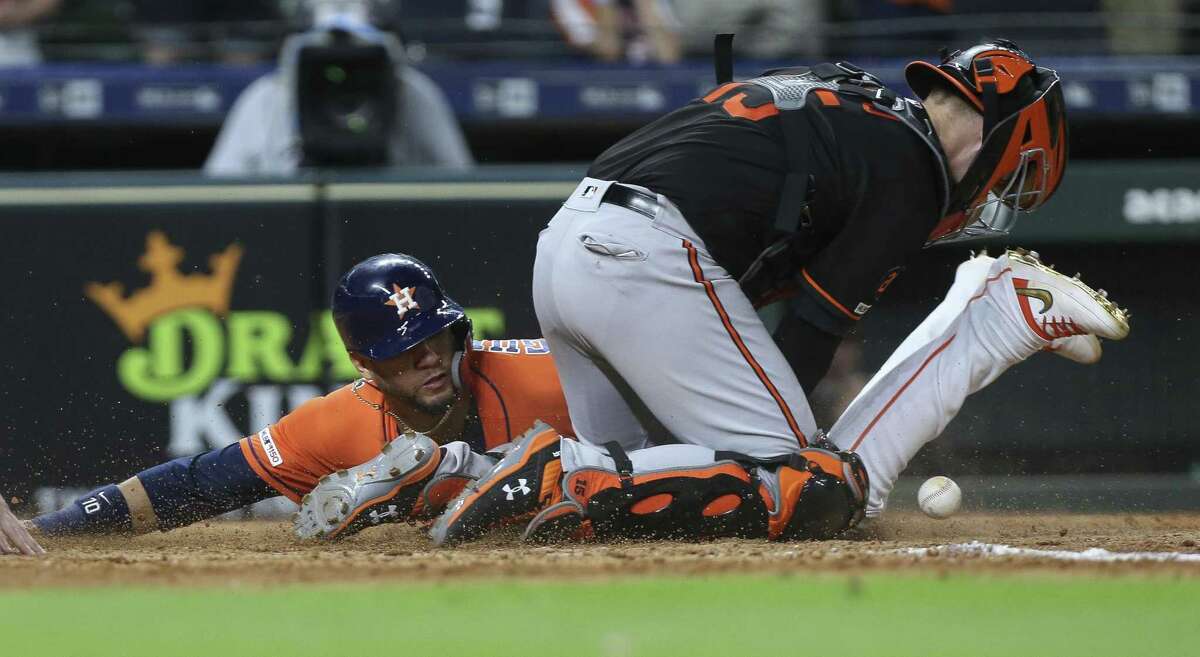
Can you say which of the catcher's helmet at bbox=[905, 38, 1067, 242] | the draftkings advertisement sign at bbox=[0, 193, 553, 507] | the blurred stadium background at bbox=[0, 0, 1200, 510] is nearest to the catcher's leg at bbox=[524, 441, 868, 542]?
the catcher's helmet at bbox=[905, 38, 1067, 242]

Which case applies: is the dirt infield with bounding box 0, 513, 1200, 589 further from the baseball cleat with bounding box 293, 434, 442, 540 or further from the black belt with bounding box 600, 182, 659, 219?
the black belt with bounding box 600, 182, 659, 219

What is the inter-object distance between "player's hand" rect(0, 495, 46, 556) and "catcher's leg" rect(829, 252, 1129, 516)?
6.89 ft

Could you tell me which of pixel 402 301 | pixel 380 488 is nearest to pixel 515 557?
pixel 380 488

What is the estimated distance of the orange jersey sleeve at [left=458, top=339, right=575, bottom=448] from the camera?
431 centimetres

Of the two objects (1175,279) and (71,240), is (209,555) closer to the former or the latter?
(71,240)

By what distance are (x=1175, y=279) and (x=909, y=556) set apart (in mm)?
3026

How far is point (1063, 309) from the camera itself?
4.18 meters

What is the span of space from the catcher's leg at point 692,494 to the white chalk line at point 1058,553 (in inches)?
10.7

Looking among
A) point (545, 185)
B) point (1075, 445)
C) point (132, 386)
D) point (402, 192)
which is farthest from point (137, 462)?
point (1075, 445)

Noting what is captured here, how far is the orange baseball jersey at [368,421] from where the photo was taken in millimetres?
Result: 4305

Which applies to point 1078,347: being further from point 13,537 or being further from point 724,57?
point 13,537

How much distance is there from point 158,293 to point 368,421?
1.72 meters

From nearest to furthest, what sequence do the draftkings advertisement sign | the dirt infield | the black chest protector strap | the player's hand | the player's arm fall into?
1. the dirt infield
2. the player's hand
3. the black chest protector strap
4. the player's arm
5. the draftkings advertisement sign

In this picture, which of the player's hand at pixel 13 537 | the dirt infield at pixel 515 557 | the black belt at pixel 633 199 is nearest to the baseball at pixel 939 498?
the dirt infield at pixel 515 557
